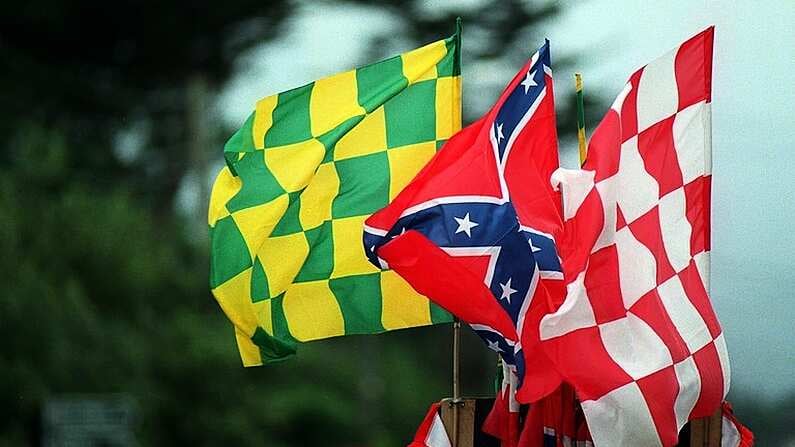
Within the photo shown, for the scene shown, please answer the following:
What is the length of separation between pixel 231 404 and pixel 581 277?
1729mm

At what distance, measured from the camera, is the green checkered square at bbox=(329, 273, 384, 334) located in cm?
267

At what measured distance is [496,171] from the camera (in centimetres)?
224

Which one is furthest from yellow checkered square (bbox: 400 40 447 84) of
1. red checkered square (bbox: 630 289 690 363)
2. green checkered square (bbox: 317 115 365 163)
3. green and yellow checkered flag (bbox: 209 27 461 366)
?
red checkered square (bbox: 630 289 690 363)

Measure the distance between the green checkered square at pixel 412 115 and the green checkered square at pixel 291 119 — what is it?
15 centimetres

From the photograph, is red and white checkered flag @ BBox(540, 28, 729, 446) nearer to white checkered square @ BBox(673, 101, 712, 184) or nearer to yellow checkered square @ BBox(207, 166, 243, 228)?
white checkered square @ BBox(673, 101, 712, 184)

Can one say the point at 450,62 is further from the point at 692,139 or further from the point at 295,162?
the point at 692,139

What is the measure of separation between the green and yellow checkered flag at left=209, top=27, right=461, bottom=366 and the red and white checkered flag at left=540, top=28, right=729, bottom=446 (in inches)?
19.6

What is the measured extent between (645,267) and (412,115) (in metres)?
0.66

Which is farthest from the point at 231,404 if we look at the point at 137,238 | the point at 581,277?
the point at 581,277

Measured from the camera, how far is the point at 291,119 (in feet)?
8.95

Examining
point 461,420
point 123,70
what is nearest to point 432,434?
point 461,420

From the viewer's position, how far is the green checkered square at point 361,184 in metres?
2.68

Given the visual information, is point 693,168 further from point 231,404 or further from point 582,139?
point 231,404

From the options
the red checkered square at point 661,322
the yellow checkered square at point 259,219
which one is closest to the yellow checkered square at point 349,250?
the yellow checkered square at point 259,219
